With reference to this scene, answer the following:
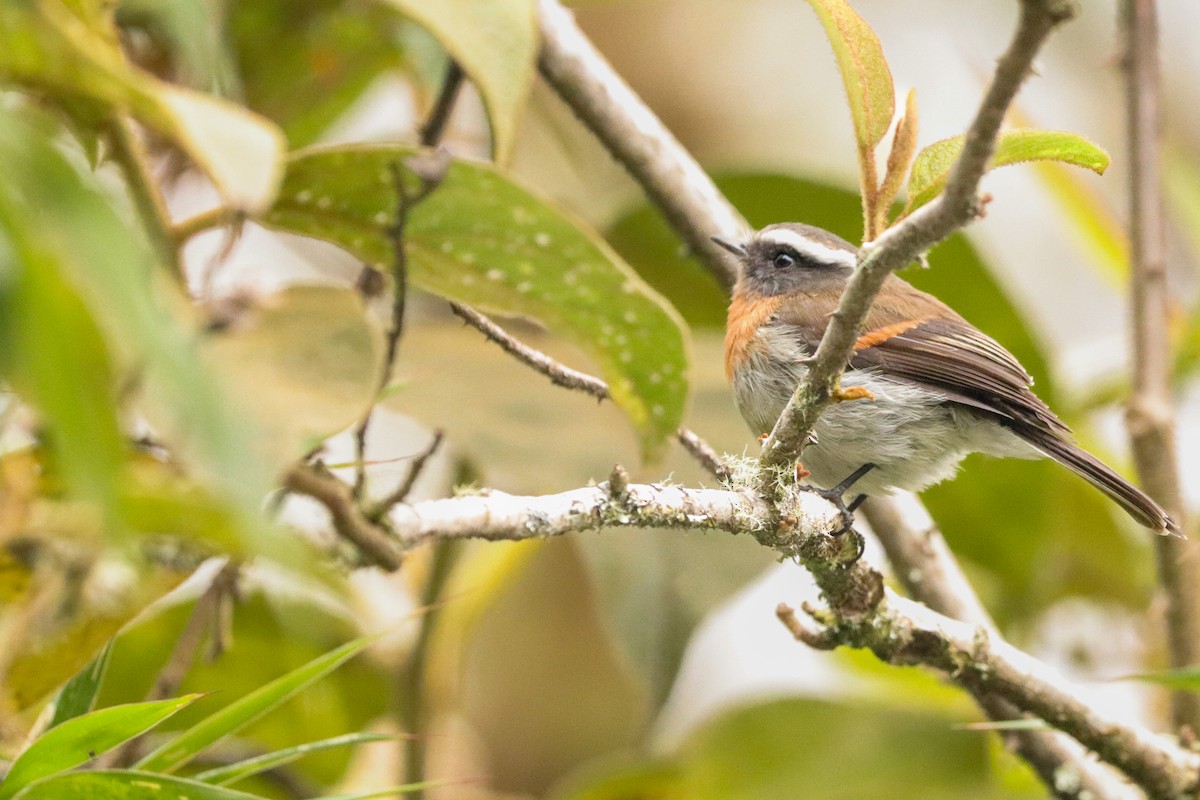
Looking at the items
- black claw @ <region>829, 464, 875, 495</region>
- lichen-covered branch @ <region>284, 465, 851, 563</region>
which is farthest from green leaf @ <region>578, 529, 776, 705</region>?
lichen-covered branch @ <region>284, 465, 851, 563</region>

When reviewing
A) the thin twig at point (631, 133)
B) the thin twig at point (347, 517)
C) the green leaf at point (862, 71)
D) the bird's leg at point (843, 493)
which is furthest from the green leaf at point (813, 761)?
the green leaf at point (862, 71)

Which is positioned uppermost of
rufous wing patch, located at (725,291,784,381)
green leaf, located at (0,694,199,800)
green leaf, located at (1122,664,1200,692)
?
green leaf, located at (1122,664,1200,692)

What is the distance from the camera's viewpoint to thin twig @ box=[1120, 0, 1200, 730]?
2.23 meters

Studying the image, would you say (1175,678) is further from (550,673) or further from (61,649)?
(550,673)

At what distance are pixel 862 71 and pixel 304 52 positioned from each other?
1.70 m

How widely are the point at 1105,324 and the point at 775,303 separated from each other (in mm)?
3827

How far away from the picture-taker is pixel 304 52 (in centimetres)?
259

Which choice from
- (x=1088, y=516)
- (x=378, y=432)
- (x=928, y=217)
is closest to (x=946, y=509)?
A: (x=1088, y=516)

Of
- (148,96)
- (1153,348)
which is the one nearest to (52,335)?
(148,96)

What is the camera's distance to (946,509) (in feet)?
9.53

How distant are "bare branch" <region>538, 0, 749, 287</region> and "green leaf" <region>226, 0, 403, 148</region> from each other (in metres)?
0.47

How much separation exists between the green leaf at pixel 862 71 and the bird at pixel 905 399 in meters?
0.94

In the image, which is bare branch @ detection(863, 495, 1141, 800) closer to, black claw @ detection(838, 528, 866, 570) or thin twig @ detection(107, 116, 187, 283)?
black claw @ detection(838, 528, 866, 570)

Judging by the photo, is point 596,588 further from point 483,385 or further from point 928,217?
point 928,217
